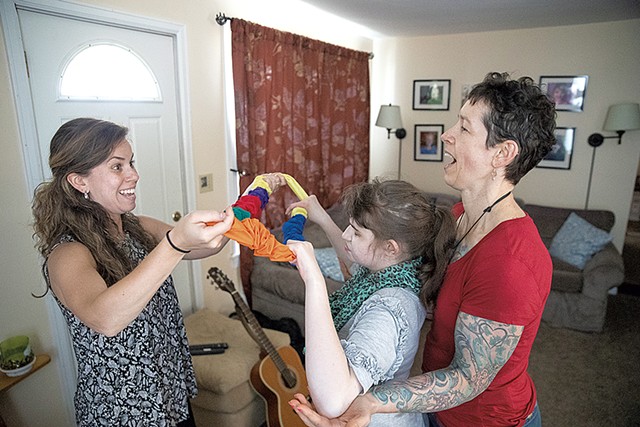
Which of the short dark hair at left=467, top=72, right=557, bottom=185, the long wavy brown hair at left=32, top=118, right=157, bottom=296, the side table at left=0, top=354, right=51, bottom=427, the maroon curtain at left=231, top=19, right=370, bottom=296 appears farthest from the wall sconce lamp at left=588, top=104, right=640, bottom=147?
the side table at left=0, top=354, right=51, bottom=427

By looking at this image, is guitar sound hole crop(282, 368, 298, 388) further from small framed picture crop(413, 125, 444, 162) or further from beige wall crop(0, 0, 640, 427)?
small framed picture crop(413, 125, 444, 162)

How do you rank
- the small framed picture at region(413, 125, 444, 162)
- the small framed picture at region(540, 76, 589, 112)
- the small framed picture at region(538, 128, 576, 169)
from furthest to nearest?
1. the small framed picture at region(413, 125, 444, 162)
2. the small framed picture at region(538, 128, 576, 169)
3. the small framed picture at region(540, 76, 589, 112)

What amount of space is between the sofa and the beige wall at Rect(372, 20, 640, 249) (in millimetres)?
680

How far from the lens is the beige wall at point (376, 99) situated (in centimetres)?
183

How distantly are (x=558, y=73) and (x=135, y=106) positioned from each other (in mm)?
3947

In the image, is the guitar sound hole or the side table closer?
the side table

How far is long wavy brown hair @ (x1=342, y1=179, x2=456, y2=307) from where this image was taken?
3.33 feet

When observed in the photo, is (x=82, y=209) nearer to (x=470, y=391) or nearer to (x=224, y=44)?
(x=470, y=391)

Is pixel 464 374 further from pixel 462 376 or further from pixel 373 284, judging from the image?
pixel 373 284

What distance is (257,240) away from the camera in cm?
90

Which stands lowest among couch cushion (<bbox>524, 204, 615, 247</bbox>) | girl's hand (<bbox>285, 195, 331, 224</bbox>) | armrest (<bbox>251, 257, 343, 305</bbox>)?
armrest (<bbox>251, 257, 343, 305</bbox>)

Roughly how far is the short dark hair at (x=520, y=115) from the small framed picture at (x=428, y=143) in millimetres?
3854

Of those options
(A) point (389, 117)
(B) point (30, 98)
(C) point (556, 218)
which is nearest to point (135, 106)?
→ (B) point (30, 98)

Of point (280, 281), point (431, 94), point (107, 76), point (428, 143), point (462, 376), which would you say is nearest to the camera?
point (462, 376)
